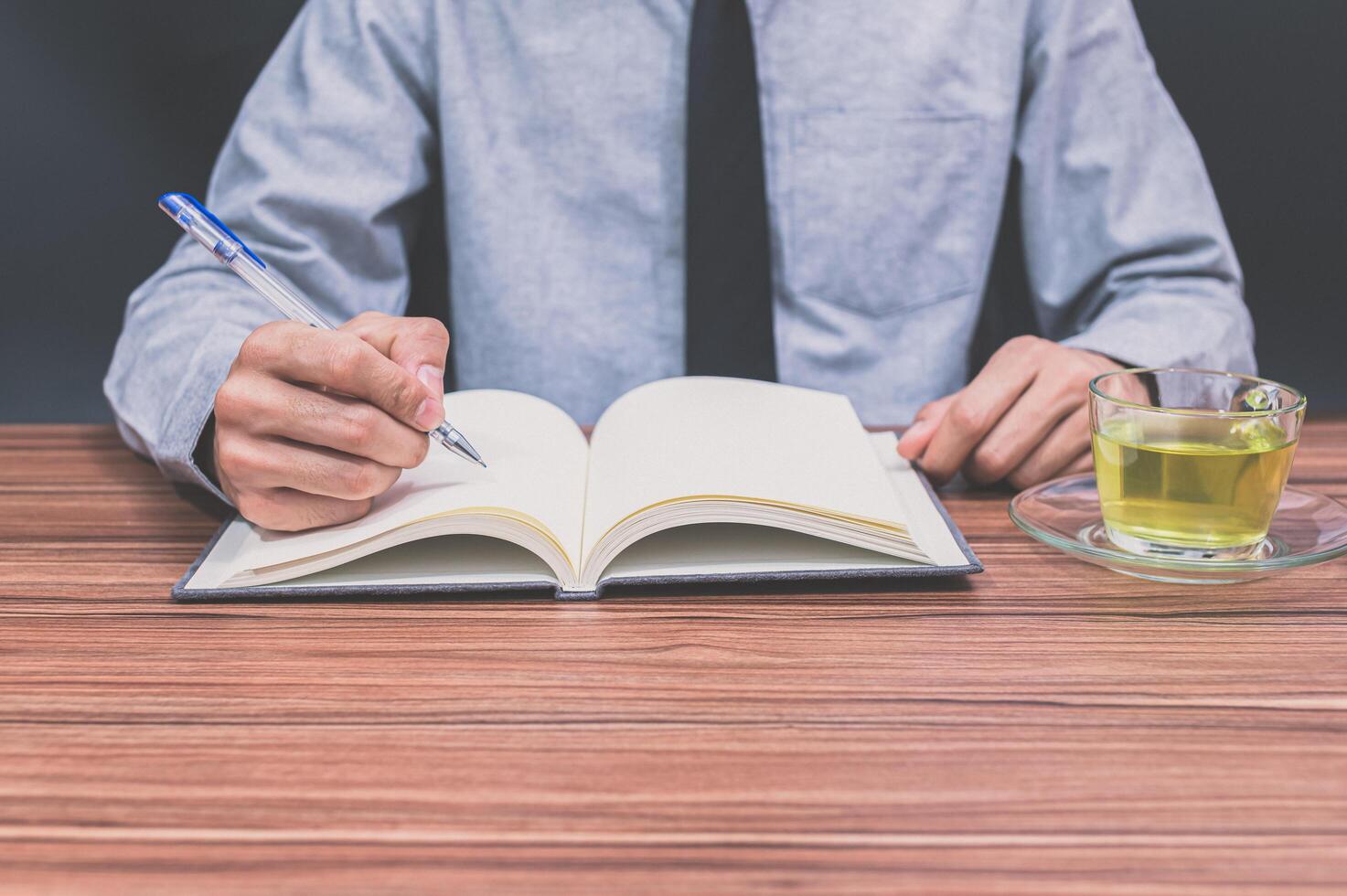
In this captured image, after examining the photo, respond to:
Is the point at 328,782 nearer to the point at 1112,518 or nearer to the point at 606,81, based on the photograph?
the point at 1112,518

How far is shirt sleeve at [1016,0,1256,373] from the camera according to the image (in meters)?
1.29

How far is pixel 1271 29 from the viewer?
5.27 feet

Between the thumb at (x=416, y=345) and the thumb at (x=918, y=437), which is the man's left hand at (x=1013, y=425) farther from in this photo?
the thumb at (x=416, y=345)

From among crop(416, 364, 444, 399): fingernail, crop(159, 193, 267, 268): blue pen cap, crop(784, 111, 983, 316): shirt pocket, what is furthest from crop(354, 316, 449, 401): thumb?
crop(784, 111, 983, 316): shirt pocket

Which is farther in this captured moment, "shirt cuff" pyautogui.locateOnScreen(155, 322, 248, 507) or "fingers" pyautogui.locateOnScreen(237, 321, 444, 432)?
"shirt cuff" pyautogui.locateOnScreen(155, 322, 248, 507)

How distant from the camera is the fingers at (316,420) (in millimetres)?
735

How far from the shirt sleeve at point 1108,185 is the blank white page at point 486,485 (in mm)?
676

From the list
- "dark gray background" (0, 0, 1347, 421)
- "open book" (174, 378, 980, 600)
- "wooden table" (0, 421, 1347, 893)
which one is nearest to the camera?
"wooden table" (0, 421, 1347, 893)

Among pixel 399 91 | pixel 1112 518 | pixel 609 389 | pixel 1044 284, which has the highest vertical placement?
pixel 399 91

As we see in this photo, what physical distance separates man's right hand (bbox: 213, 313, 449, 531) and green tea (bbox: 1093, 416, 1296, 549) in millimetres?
476

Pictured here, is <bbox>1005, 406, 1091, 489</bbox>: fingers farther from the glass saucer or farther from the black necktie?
the black necktie

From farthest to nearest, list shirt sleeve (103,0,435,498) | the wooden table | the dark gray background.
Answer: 1. the dark gray background
2. shirt sleeve (103,0,435,498)
3. the wooden table

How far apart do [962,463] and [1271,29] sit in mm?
1118

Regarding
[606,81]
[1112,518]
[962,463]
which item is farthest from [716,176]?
[1112,518]
